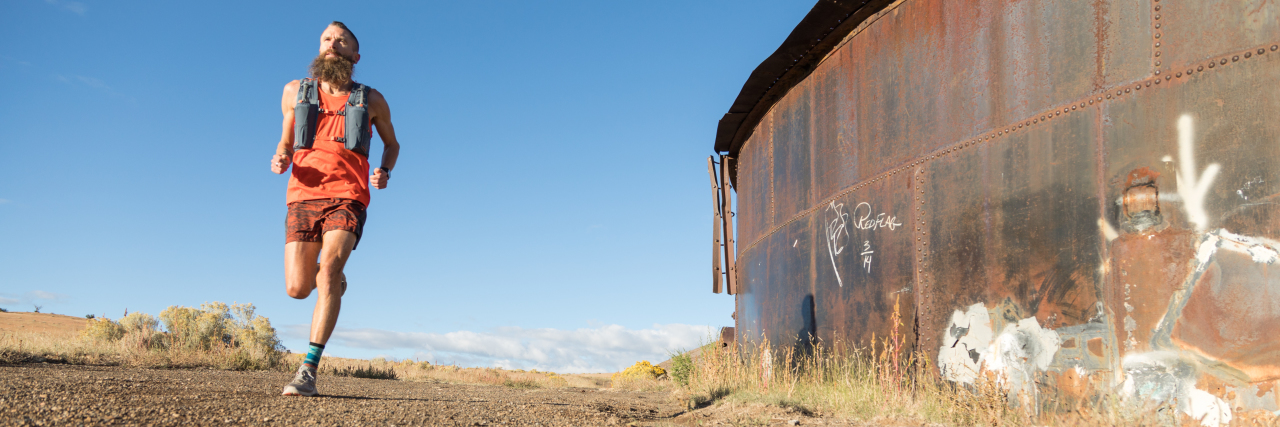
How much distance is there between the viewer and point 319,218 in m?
3.75

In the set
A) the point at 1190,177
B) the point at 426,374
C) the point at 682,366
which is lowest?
the point at 426,374

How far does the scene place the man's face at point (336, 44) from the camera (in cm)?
402

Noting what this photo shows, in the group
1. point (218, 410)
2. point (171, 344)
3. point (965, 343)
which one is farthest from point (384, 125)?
point (171, 344)

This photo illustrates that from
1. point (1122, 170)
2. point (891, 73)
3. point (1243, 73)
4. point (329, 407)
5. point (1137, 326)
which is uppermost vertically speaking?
point (891, 73)

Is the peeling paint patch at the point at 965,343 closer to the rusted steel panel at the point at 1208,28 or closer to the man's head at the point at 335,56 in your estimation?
the rusted steel panel at the point at 1208,28

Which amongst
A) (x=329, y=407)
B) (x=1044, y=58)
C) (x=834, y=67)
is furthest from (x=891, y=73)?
(x=329, y=407)

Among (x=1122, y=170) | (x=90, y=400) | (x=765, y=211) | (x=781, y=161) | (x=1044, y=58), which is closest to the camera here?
(x=90, y=400)

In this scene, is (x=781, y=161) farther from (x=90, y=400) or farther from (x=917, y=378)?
(x=90, y=400)

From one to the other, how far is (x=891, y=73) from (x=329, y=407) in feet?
13.8

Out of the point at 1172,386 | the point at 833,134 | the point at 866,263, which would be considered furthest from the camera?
the point at 833,134

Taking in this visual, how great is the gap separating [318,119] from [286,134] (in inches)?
9.0

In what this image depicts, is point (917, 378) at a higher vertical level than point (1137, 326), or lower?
lower

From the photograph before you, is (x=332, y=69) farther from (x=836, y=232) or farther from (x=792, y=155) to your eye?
(x=792, y=155)

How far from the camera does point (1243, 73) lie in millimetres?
3285
